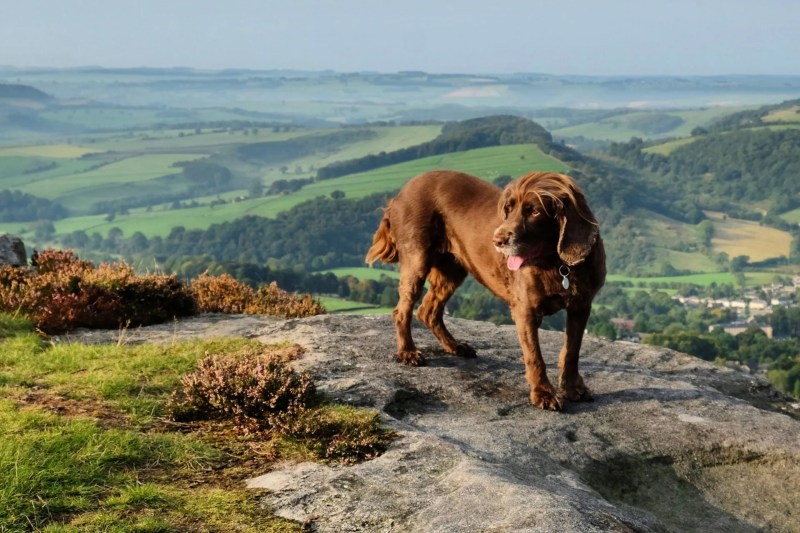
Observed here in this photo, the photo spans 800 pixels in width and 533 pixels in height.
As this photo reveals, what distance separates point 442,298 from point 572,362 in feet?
5.85

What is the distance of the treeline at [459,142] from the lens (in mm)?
135375

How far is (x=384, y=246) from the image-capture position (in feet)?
30.6

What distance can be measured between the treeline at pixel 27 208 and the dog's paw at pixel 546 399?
5247 inches

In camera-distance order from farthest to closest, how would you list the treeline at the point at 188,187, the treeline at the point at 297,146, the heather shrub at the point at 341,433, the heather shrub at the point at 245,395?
the treeline at the point at 297,146
the treeline at the point at 188,187
the heather shrub at the point at 245,395
the heather shrub at the point at 341,433

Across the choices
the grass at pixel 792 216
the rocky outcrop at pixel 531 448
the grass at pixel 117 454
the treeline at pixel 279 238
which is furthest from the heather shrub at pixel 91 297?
the grass at pixel 792 216

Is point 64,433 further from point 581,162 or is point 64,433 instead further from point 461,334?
point 581,162

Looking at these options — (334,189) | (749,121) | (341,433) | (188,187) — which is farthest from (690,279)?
(341,433)

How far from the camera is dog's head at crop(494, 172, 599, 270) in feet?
23.3

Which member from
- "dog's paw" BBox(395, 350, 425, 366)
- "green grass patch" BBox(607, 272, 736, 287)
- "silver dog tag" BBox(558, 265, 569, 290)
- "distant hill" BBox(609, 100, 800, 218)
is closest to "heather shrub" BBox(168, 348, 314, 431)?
"dog's paw" BBox(395, 350, 425, 366)

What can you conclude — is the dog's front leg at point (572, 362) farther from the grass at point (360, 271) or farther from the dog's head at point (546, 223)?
the grass at point (360, 271)

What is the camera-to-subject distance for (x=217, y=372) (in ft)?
22.3

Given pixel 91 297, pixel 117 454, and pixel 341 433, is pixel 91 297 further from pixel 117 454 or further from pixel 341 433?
pixel 341 433

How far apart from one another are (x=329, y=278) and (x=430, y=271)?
3012 cm

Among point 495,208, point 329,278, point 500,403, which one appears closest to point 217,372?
point 500,403
